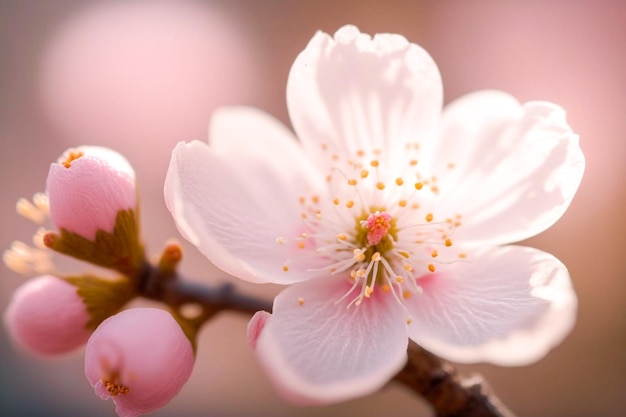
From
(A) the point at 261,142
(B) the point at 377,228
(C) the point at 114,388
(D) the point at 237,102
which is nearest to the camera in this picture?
(C) the point at 114,388

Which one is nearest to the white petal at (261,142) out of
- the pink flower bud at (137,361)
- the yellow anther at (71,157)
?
the yellow anther at (71,157)

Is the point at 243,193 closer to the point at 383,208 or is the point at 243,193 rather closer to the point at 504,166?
the point at 383,208

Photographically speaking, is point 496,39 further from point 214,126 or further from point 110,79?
point 214,126

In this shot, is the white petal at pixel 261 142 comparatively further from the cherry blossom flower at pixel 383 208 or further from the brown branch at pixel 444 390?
the brown branch at pixel 444 390

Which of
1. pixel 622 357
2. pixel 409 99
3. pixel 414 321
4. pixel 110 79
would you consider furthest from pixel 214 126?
pixel 622 357

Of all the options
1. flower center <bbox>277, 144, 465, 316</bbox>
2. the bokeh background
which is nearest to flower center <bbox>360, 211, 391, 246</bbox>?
flower center <bbox>277, 144, 465, 316</bbox>

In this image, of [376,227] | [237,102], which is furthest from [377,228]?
[237,102]
